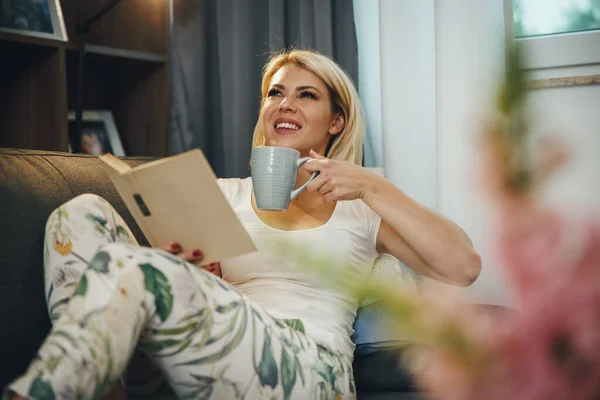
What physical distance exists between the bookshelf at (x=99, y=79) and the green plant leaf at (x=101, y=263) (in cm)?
120

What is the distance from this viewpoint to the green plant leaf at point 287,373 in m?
0.96

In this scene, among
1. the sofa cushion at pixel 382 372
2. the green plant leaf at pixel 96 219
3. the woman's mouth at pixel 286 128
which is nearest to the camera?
the green plant leaf at pixel 96 219

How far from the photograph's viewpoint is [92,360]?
72 cm

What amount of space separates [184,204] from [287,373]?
29cm

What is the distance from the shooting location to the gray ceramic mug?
1.12 meters

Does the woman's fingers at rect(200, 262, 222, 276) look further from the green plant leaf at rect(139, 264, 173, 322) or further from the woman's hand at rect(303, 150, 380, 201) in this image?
the green plant leaf at rect(139, 264, 173, 322)

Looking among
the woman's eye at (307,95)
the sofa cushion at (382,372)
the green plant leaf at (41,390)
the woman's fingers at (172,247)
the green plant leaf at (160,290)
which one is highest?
the woman's eye at (307,95)

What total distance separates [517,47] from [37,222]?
3.52 feet

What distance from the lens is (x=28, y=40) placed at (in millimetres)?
1887

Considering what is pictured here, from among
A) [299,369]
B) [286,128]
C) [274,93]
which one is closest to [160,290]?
[299,369]

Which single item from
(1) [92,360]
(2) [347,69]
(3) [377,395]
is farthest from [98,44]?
(1) [92,360]

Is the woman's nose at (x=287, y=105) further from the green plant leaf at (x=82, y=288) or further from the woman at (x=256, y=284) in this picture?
the green plant leaf at (x=82, y=288)

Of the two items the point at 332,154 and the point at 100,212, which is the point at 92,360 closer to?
the point at 100,212

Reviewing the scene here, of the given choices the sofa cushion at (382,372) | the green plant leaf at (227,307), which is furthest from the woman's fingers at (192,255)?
the sofa cushion at (382,372)
